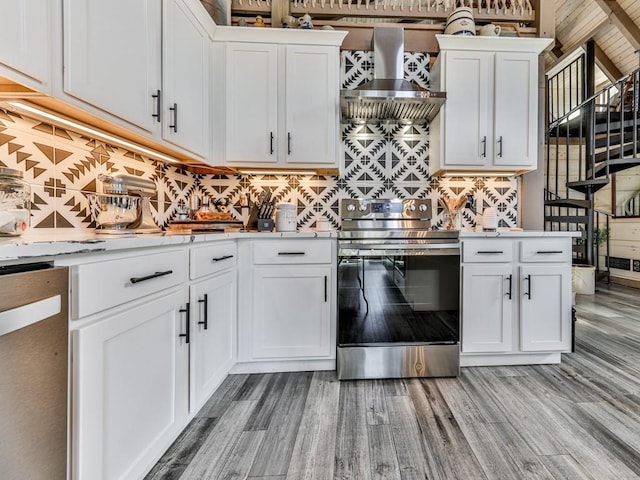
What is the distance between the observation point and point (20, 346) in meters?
0.64

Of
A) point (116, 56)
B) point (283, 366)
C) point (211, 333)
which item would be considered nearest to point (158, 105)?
point (116, 56)

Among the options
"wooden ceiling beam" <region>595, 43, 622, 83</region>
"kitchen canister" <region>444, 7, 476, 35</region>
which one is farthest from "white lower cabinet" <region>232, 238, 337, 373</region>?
"wooden ceiling beam" <region>595, 43, 622, 83</region>

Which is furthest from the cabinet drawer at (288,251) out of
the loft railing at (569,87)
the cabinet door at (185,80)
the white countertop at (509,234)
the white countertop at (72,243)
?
the loft railing at (569,87)

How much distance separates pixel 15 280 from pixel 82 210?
3.38 ft

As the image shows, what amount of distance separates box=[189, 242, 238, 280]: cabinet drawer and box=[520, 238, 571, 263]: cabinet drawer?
1.86 metres

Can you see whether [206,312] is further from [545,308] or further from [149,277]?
[545,308]

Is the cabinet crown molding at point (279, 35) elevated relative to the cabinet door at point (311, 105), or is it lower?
elevated

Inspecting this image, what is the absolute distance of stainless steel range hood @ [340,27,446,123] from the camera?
2111 mm

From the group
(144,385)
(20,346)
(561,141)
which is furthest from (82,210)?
(561,141)

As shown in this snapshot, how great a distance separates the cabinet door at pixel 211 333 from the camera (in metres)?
1.43

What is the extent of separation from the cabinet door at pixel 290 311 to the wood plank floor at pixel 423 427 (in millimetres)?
186

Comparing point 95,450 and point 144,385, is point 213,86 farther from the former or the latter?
point 95,450

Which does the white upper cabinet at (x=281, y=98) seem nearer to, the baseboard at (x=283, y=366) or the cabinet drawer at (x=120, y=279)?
the cabinet drawer at (x=120, y=279)

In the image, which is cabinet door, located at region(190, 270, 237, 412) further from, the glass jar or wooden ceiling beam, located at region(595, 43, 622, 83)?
wooden ceiling beam, located at region(595, 43, 622, 83)
